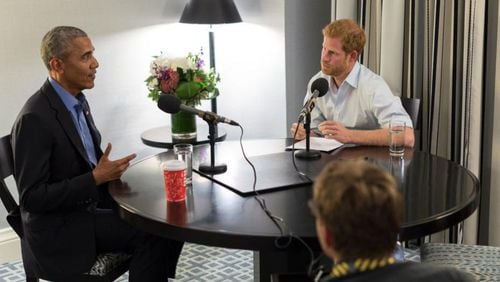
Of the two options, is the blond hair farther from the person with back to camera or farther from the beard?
the person with back to camera

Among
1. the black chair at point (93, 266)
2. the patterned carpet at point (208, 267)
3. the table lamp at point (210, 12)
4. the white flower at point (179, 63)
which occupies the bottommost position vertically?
the patterned carpet at point (208, 267)

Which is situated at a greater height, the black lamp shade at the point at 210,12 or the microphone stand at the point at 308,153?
the black lamp shade at the point at 210,12

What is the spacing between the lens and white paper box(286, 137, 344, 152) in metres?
2.40

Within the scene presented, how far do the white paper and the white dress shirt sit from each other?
A: 0.74ft

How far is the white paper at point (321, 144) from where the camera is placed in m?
2.40

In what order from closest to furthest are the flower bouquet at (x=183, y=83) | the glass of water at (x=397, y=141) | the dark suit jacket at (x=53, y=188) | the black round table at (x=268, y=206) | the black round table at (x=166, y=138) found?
1. the black round table at (x=268, y=206)
2. the dark suit jacket at (x=53, y=188)
3. the glass of water at (x=397, y=141)
4. the flower bouquet at (x=183, y=83)
5. the black round table at (x=166, y=138)

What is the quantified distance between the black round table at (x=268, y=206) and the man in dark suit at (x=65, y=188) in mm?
149

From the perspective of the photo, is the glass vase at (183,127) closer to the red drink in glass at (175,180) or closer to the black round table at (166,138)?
the black round table at (166,138)

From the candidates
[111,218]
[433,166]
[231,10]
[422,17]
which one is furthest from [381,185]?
[231,10]

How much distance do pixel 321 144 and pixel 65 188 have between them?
1.05m

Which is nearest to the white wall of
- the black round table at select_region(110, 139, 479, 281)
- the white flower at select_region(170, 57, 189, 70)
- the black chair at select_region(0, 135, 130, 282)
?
the white flower at select_region(170, 57, 189, 70)

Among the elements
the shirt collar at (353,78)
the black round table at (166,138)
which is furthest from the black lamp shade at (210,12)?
the shirt collar at (353,78)

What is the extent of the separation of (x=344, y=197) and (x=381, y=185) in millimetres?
73

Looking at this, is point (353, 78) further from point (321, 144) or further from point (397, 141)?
point (397, 141)
